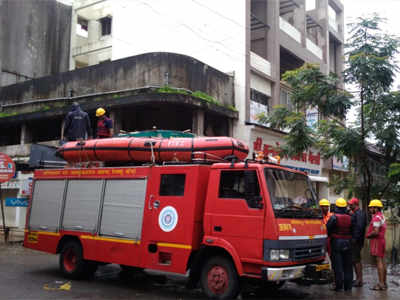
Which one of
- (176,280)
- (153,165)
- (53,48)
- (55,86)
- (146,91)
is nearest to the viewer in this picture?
(153,165)

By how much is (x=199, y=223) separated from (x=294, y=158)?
14.3 metres

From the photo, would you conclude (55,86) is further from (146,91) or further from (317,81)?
(317,81)

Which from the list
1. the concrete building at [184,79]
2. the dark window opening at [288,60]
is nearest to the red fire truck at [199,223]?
the concrete building at [184,79]

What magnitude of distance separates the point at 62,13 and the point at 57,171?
20.1 metres

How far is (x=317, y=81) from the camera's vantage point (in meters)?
12.4

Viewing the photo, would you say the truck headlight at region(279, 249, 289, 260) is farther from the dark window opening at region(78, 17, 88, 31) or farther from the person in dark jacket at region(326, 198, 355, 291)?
the dark window opening at region(78, 17, 88, 31)

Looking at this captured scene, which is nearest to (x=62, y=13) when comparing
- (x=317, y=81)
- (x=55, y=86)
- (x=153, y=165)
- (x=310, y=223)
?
(x=55, y=86)

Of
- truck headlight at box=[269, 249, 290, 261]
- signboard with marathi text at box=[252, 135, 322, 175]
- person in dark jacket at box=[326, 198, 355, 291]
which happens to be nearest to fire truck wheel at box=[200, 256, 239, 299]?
truck headlight at box=[269, 249, 290, 261]

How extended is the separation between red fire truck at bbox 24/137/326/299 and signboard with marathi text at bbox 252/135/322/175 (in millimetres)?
9370

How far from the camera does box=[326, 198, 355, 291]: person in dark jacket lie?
8.21 meters

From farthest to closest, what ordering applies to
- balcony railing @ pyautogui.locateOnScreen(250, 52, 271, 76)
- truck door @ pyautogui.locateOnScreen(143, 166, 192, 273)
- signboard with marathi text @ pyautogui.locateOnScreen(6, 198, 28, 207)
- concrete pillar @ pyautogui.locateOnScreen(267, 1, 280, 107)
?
1. concrete pillar @ pyautogui.locateOnScreen(267, 1, 280, 107)
2. balcony railing @ pyautogui.locateOnScreen(250, 52, 271, 76)
3. signboard with marathi text @ pyautogui.locateOnScreen(6, 198, 28, 207)
4. truck door @ pyautogui.locateOnScreen(143, 166, 192, 273)

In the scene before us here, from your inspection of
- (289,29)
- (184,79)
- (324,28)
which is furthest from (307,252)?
(324,28)

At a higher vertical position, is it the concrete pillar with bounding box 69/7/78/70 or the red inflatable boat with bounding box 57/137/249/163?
the concrete pillar with bounding box 69/7/78/70

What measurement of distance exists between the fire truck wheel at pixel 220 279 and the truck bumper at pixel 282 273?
0.61 metres
